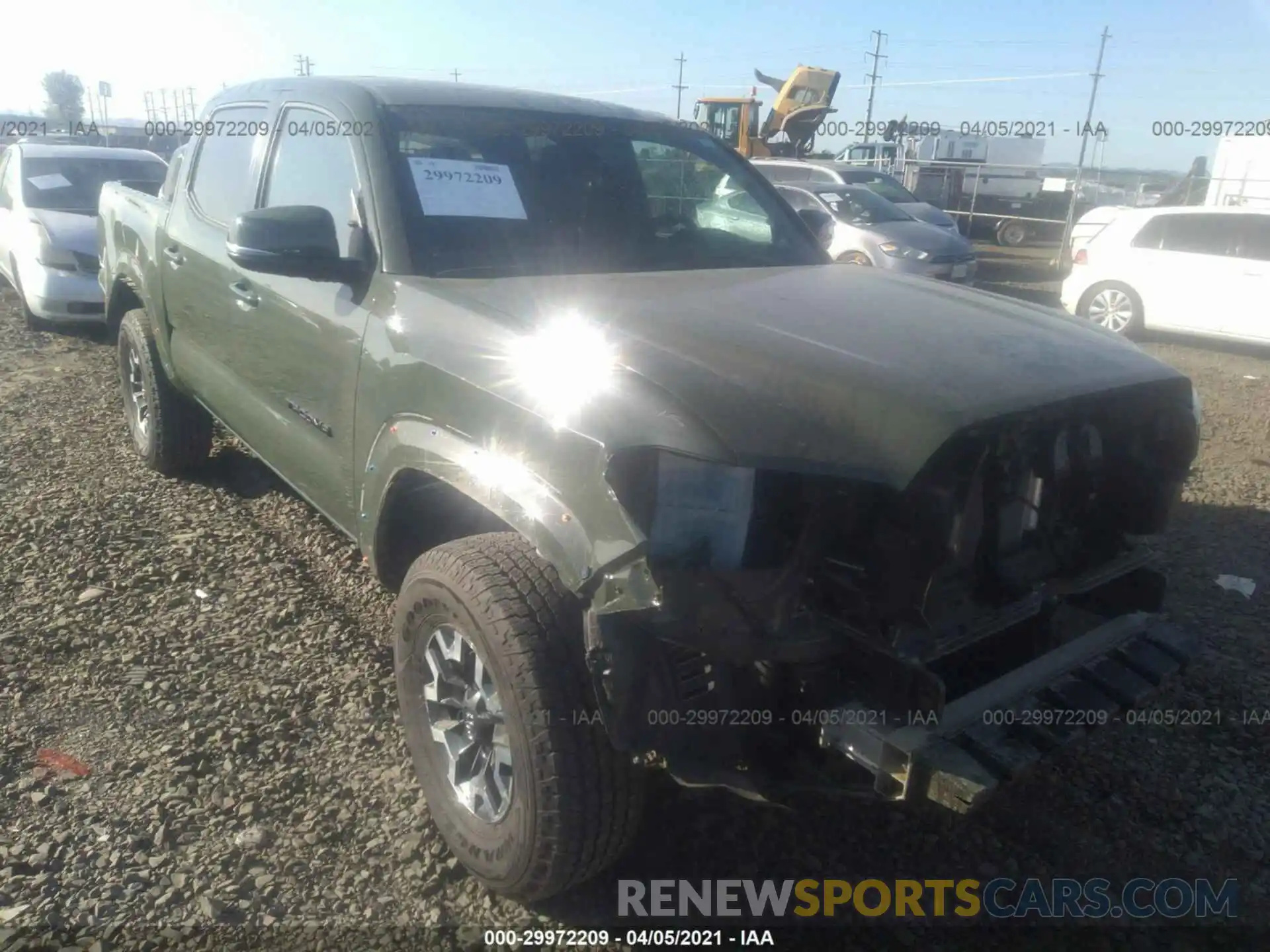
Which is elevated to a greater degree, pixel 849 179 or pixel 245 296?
pixel 849 179

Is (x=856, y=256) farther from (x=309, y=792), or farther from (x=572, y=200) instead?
(x=309, y=792)

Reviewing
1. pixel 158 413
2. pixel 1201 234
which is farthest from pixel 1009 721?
pixel 1201 234

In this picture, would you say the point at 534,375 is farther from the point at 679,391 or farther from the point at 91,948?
the point at 91,948

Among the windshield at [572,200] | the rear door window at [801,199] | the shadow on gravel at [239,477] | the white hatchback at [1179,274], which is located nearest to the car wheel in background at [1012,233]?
the rear door window at [801,199]

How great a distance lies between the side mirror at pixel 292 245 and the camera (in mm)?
2641

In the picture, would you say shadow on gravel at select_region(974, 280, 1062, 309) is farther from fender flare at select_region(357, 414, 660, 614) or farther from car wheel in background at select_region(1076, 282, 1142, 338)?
fender flare at select_region(357, 414, 660, 614)

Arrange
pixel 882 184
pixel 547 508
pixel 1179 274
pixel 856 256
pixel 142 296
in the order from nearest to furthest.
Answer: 1. pixel 547 508
2. pixel 142 296
3. pixel 1179 274
4. pixel 856 256
5. pixel 882 184

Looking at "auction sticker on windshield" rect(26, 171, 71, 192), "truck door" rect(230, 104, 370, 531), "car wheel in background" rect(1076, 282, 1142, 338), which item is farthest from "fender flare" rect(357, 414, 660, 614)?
"car wheel in background" rect(1076, 282, 1142, 338)

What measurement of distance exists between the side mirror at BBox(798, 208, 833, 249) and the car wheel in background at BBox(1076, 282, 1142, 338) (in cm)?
735

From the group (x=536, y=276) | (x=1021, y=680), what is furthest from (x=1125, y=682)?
(x=536, y=276)

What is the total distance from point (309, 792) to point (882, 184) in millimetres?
14628

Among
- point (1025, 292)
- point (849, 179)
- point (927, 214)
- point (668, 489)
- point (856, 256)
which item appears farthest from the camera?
point (927, 214)

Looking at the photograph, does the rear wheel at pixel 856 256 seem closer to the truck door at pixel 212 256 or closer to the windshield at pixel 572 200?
the windshield at pixel 572 200

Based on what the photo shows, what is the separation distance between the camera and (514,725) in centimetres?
212
